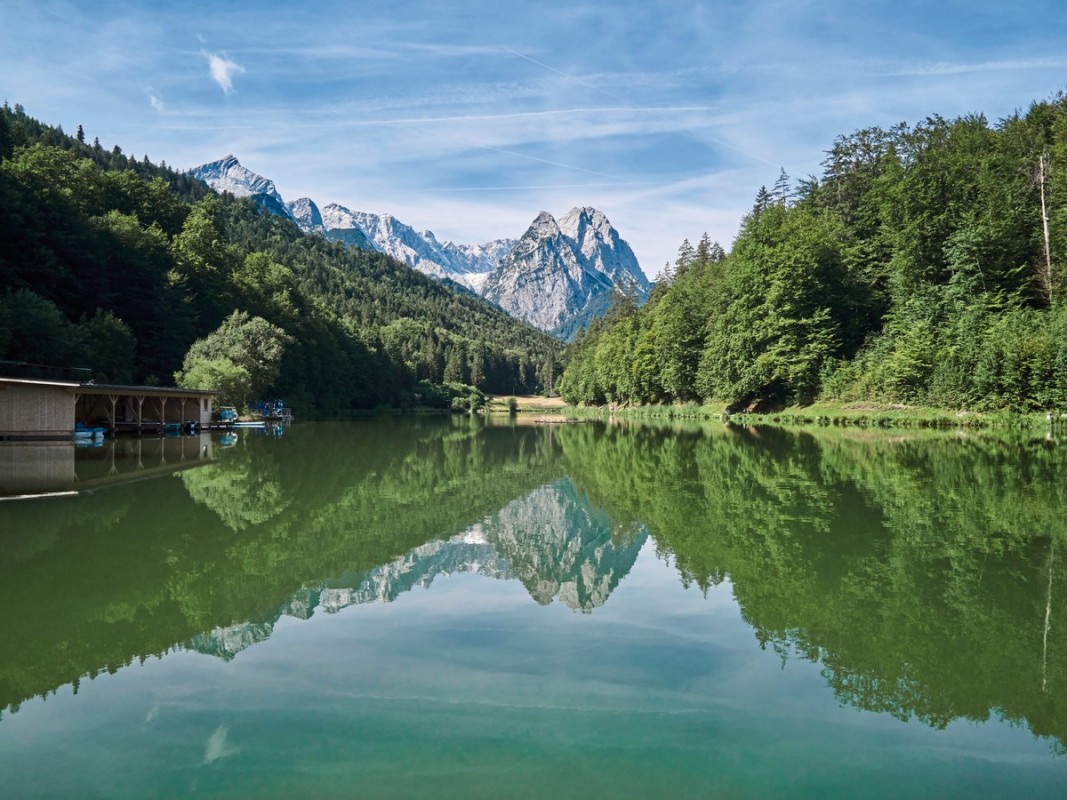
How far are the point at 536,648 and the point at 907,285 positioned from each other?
178 ft

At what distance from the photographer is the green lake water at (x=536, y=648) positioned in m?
4.61

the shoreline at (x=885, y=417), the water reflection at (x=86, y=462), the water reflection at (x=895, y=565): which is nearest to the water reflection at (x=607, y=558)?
the water reflection at (x=895, y=565)

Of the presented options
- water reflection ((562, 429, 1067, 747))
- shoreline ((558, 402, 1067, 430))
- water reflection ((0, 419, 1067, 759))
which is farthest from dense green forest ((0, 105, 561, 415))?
shoreline ((558, 402, 1067, 430))

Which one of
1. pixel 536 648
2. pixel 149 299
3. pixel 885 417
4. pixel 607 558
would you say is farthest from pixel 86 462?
pixel 149 299

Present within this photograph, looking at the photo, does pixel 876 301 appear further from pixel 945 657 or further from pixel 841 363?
pixel 945 657

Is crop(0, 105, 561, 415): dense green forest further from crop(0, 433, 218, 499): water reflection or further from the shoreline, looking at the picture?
the shoreline

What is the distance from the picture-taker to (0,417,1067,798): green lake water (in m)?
4.61

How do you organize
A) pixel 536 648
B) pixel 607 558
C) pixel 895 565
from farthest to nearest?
pixel 607 558, pixel 895 565, pixel 536 648

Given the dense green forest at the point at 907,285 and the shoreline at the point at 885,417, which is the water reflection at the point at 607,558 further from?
the dense green forest at the point at 907,285

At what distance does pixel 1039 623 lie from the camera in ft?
24.0

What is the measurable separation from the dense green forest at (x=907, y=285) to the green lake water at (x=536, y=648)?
31220 mm

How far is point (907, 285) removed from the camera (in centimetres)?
5253

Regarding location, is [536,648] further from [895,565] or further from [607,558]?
[895,565]

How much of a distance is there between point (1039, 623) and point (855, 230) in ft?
206
